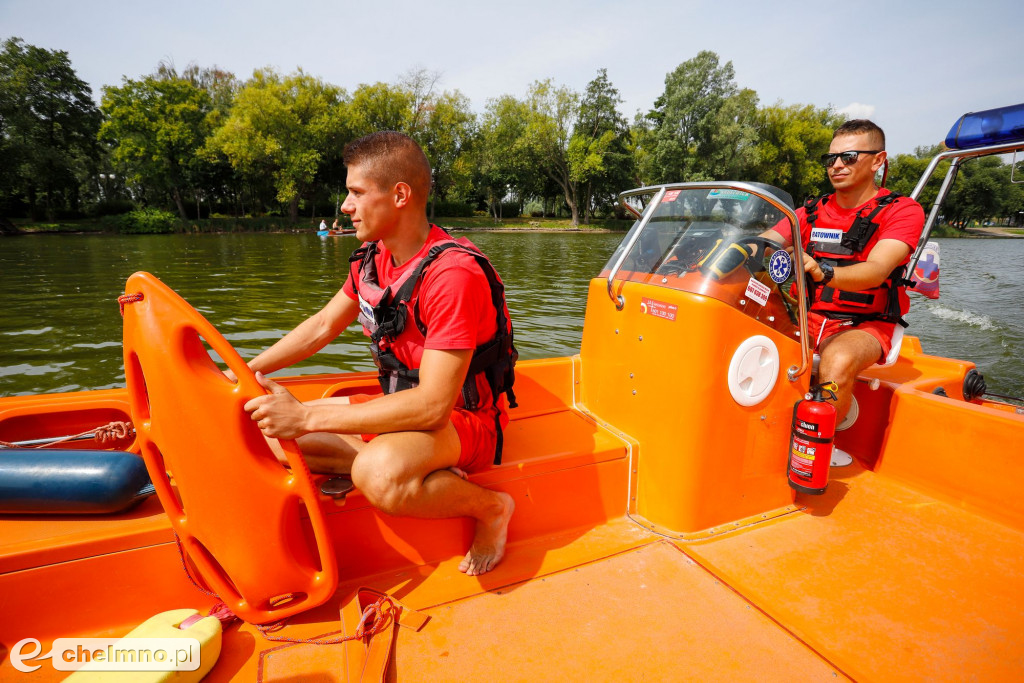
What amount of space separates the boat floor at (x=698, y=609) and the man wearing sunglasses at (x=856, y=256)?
899 mm

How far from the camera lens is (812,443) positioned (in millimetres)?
2328

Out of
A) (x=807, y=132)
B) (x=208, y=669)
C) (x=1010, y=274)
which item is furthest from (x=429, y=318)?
(x=807, y=132)

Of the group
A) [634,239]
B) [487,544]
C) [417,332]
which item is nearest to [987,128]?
[634,239]

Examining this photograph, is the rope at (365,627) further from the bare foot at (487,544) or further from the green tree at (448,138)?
the green tree at (448,138)

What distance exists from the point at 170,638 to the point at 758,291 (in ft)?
7.96

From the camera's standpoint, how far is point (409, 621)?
69.1 inches

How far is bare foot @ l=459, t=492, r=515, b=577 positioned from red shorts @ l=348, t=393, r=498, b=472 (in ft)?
0.50

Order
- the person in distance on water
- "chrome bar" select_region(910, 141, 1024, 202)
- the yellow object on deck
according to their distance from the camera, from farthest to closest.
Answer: "chrome bar" select_region(910, 141, 1024, 202) → the person in distance on water → the yellow object on deck

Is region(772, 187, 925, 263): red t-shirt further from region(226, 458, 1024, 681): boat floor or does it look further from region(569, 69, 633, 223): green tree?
region(569, 69, 633, 223): green tree

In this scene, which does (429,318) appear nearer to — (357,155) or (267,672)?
(357,155)

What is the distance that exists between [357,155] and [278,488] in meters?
1.22

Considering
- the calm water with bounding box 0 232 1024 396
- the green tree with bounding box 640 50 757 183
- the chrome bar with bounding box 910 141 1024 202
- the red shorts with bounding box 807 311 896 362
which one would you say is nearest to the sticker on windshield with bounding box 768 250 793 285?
the red shorts with bounding box 807 311 896 362

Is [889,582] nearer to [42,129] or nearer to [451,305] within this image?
[451,305]

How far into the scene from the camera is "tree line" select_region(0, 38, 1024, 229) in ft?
114
